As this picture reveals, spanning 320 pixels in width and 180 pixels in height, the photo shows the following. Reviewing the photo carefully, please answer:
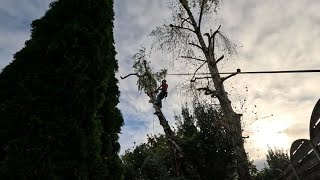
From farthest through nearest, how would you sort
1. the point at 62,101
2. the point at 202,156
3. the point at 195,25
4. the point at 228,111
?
1. the point at 202,156
2. the point at 195,25
3. the point at 228,111
4. the point at 62,101

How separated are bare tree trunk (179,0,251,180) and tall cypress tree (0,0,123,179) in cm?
411

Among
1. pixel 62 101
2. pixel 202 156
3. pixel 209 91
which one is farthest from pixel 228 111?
pixel 62 101

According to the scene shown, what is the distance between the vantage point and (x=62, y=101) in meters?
4.75

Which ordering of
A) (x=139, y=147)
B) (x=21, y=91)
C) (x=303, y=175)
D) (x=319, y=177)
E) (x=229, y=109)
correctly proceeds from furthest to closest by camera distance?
(x=139, y=147)
(x=229, y=109)
(x=21, y=91)
(x=303, y=175)
(x=319, y=177)

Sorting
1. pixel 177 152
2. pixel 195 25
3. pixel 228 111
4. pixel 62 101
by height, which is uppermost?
pixel 195 25

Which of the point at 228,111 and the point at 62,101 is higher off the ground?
the point at 228,111

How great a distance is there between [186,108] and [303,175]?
40.2 feet

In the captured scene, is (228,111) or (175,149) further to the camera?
(175,149)

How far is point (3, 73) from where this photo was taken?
5.38m

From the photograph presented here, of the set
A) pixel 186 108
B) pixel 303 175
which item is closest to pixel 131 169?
pixel 186 108

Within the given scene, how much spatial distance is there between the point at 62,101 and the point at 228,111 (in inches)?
261

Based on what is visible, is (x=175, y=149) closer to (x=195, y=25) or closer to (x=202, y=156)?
(x=202, y=156)

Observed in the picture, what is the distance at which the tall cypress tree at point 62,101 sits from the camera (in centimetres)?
424

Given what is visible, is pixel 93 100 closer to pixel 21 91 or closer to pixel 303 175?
pixel 21 91
